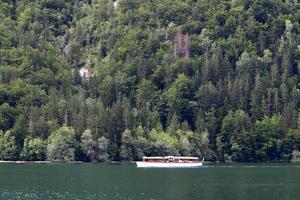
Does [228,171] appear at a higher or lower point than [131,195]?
lower

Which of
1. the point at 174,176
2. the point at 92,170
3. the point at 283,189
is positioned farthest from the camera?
the point at 92,170

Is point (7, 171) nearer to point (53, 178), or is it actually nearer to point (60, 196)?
point (53, 178)

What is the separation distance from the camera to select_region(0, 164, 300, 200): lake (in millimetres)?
128363

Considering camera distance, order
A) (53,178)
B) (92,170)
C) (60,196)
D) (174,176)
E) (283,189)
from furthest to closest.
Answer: (92,170), (174,176), (53,178), (283,189), (60,196)

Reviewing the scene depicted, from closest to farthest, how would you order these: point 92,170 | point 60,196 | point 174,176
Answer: point 60,196
point 174,176
point 92,170

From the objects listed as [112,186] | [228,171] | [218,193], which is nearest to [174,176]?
[228,171]

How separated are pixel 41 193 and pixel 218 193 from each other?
2478 centimetres

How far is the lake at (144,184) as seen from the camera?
421 feet

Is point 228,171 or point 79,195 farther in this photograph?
point 228,171

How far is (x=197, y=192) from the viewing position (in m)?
133

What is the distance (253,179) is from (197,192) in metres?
30.0

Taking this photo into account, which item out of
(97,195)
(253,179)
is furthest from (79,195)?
(253,179)

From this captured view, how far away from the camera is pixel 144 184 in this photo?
14938cm

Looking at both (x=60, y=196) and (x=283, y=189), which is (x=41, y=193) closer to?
(x=60, y=196)
